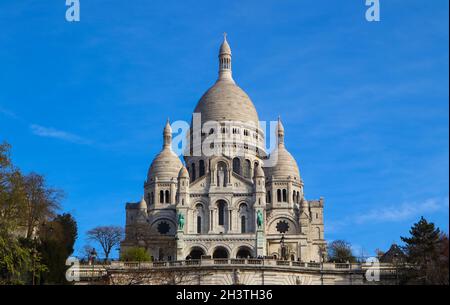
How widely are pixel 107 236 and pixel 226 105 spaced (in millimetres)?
26406

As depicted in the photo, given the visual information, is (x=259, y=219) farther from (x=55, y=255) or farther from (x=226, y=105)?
(x=55, y=255)

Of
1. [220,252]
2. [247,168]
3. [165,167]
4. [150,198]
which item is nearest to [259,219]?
[220,252]

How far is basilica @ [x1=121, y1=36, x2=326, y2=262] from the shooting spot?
90438 mm

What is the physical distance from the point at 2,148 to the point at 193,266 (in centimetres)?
1736

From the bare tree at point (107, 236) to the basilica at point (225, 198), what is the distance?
3.89 ft

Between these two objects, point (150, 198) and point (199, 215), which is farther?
point (150, 198)

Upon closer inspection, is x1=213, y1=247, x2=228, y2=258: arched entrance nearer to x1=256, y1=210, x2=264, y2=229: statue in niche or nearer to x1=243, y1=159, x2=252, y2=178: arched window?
x1=256, y1=210, x2=264, y2=229: statue in niche

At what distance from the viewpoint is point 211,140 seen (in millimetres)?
106750

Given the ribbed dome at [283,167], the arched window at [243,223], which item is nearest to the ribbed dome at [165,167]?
the ribbed dome at [283,167]

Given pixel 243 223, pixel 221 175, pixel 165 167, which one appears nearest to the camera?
pixel 243 223

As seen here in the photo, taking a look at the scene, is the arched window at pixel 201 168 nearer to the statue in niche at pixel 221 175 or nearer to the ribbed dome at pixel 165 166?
the ribbed dome at pixel 165 166

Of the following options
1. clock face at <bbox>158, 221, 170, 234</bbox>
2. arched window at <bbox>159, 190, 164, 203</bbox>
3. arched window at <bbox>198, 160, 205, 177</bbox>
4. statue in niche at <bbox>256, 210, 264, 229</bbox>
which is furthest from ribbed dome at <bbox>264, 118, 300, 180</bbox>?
clock face at <bbox>158, 221, 170, 234</bbox>

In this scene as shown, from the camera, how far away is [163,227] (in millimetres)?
99812
